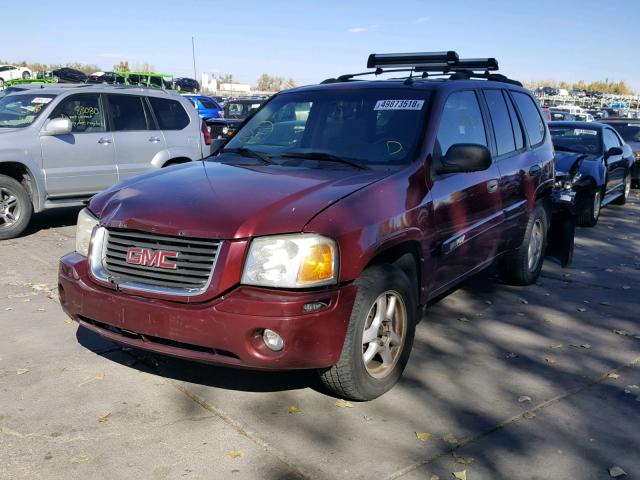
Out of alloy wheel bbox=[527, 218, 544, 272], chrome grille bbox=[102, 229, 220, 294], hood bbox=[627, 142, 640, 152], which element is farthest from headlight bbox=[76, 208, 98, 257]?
hood bbox=[627, 142, 640, 152]

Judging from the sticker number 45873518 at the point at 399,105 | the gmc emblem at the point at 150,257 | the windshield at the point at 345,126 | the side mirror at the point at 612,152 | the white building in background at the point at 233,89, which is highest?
the sticker number 45873518 at the point at 399,105

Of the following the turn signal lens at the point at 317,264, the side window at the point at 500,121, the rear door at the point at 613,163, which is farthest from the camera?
the rear door at the point at 613,163

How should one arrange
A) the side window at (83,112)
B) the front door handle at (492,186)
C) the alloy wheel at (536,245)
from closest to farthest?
the front door handle at (492,186), the alloy wheel at (536,245), the side window at (83,112)

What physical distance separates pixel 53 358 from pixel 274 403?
1.66 metres

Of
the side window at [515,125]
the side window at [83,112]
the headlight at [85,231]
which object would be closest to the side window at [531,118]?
the side window at [515,125]

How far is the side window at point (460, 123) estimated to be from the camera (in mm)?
4555

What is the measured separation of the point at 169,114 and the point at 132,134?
2.36 feet

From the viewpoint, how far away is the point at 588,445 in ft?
11.3

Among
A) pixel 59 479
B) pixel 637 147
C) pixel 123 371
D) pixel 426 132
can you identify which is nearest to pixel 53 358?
pixel 123 371

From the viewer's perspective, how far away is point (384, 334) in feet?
12.9

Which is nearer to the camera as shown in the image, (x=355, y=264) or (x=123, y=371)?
(x=355, y=264)

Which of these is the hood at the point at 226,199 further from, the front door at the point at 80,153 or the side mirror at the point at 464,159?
the front door at the point at 80,153

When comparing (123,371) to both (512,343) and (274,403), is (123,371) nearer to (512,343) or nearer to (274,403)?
(274,403)

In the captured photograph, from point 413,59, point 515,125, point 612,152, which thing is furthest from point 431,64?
point 612,152
